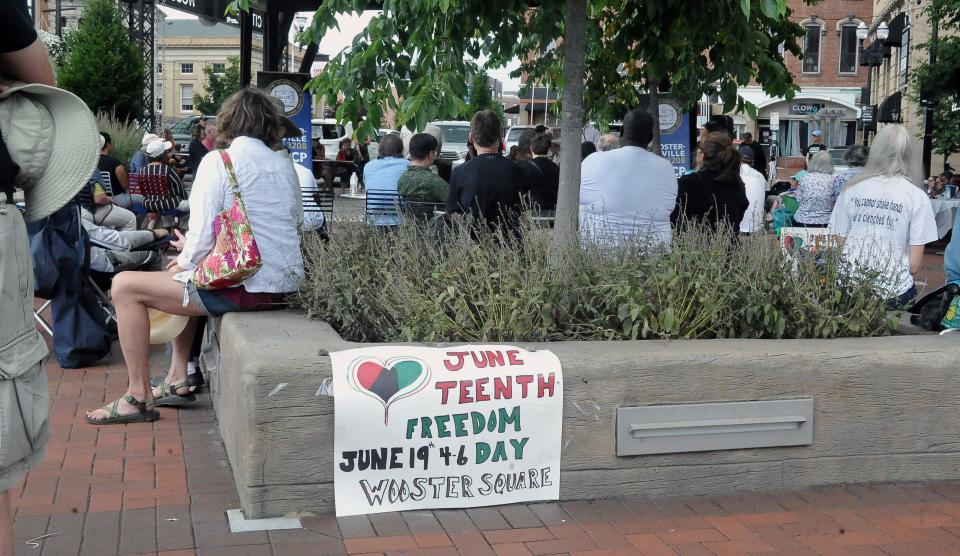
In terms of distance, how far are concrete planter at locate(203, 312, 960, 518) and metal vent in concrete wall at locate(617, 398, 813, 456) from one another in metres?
0.04

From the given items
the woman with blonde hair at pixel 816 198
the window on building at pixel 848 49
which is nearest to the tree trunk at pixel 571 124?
the woman with blonde hair at pixel 816 198

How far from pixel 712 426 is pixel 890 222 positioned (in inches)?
87.8

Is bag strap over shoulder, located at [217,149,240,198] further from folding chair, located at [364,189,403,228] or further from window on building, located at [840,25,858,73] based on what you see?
window on building, located at [840,25,858,73]

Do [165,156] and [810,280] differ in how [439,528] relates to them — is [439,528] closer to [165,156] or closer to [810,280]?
[810,280]

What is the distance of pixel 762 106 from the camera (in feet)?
190

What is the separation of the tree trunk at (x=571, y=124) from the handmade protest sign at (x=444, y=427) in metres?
1.59

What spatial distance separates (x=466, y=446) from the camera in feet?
14.9

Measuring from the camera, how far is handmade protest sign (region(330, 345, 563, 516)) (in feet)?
14.4

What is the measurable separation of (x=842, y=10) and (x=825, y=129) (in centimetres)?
1345

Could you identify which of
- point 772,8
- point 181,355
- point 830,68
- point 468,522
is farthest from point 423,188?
point 830,68

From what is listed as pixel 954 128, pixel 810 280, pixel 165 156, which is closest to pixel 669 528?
pixel 810 280

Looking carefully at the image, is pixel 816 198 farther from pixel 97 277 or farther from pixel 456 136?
pixel 456 136

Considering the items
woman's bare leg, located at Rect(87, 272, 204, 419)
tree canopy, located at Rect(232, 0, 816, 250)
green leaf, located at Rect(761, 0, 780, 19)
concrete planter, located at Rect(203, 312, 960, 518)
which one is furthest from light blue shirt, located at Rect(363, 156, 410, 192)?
green leaf, located at Rect(761, 0, 780, 19)

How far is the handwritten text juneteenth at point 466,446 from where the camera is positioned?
4.46 metres
